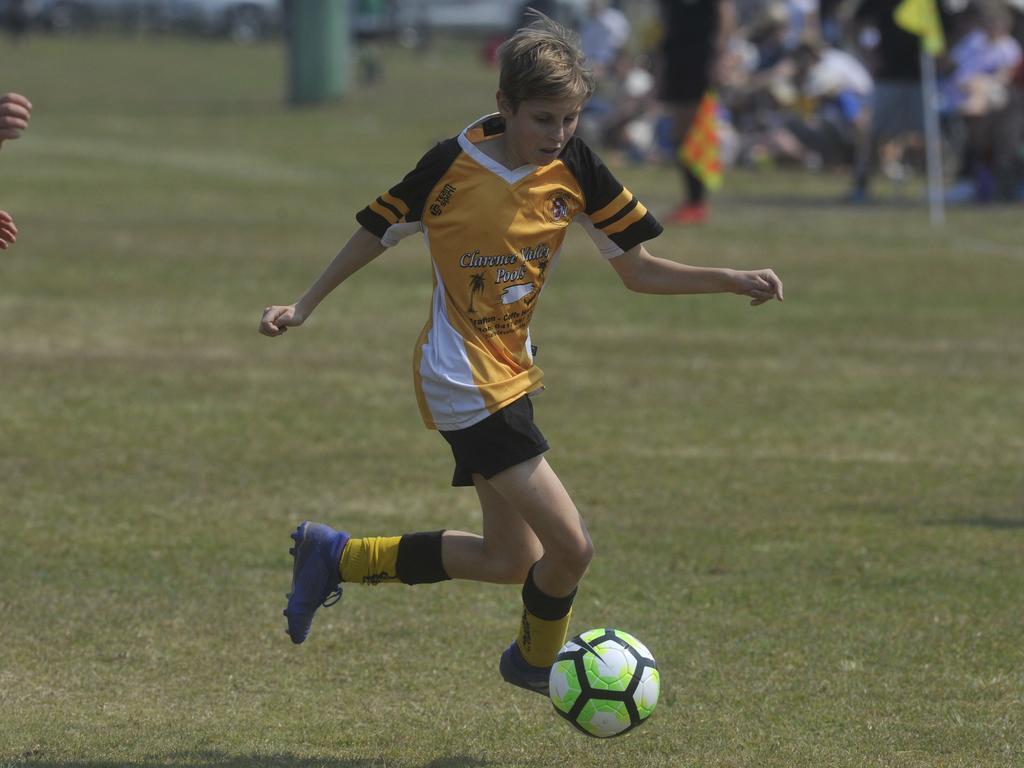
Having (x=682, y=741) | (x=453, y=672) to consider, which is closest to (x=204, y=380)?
(x=453, y=672)

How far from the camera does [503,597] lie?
20.3ft

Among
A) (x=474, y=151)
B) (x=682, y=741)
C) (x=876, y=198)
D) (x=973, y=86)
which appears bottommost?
(x=876, y=198)

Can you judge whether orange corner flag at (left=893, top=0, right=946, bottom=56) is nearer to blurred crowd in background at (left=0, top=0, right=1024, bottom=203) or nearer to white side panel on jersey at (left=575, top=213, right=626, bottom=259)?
blurred crowd in background at (left=0, top=0, right=1024, bottom=203)

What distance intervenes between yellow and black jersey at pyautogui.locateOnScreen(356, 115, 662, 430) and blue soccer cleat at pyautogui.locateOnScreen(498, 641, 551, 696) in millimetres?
725

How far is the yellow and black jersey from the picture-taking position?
4641 mm

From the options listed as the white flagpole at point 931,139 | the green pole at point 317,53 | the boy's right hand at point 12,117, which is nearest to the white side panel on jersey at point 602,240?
the boy's right hand at point 12,117

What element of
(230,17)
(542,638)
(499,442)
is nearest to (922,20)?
(542,638)

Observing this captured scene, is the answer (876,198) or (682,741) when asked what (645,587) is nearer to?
(682,741)

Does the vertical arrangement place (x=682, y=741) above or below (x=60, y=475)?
above

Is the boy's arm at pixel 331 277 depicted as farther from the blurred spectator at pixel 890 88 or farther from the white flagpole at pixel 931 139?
the blurred spectator at pixel 890 88

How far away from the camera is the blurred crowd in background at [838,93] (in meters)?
18.6

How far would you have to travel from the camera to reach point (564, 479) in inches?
313

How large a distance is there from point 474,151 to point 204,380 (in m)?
5.63

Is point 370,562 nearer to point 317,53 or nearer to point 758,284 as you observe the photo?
point 758,284
